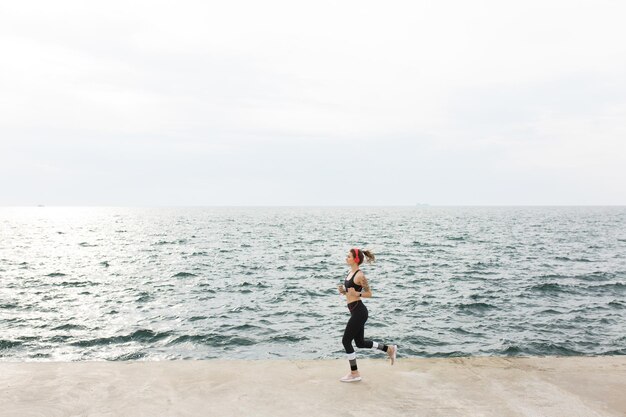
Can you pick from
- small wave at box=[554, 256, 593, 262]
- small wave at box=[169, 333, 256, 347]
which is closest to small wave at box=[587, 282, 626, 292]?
small wave at box=[554, 256, 593, 262]

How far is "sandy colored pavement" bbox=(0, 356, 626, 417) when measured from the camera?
5578 mm

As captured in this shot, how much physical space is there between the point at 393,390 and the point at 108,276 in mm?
28076

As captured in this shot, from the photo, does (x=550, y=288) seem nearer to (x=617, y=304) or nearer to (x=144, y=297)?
(x=617, y=304)

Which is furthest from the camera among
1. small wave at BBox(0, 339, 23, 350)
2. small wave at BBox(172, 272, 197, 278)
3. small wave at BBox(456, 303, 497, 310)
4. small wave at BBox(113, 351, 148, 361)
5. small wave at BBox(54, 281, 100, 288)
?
small wave at BBox(172, 272, 197, 278)

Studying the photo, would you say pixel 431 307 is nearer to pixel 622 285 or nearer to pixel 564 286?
pixel 564 286

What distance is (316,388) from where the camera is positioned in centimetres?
629

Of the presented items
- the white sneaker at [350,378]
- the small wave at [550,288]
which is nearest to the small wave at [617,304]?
the small wave at [550,288]

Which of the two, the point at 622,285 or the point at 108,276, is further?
the point at 108,276

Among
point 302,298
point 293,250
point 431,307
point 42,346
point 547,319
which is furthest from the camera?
point 293,250

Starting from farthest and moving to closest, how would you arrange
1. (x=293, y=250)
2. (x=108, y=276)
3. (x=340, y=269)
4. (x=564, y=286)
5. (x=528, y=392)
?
(x=293, y=250) < (x=340, y=269) < (x=108, y=276) < (x=564, y=286) < (x=528, y=392)

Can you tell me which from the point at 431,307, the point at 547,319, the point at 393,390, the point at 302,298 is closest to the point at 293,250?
A: the point at 302,298

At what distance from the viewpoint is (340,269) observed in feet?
107

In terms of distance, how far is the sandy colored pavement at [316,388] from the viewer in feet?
18.3

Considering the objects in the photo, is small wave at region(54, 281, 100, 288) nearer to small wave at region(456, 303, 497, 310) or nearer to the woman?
small wave at region(456, 303, 497, 310)
